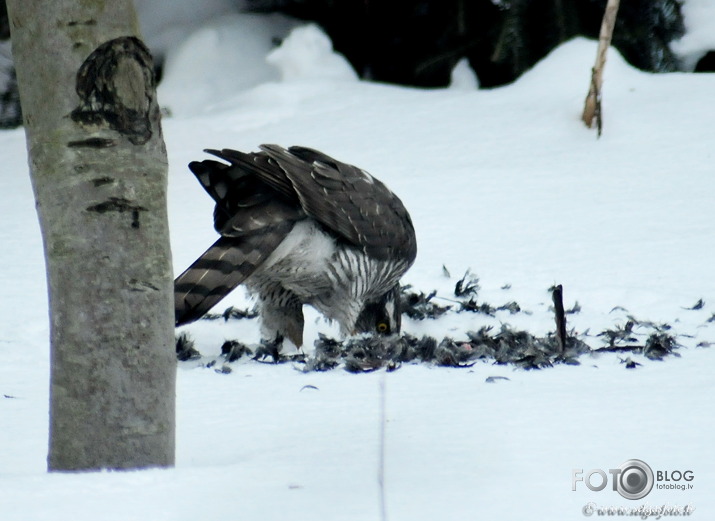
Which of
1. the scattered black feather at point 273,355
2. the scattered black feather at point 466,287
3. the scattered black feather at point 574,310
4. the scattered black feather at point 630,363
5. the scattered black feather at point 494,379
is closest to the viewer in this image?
the scattered black feather at point 494,379

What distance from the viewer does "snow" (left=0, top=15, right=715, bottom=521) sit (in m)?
2.04

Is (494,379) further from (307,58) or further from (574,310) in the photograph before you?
(307,58)

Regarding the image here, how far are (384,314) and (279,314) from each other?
50 centimetres

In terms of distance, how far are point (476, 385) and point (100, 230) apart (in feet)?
5.31

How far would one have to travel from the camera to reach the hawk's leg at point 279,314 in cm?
464

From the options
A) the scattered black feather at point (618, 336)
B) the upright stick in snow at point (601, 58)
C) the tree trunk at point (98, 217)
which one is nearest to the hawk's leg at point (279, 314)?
the scattered black feather at point (618, 336)

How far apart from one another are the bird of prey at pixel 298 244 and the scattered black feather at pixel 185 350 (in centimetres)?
39

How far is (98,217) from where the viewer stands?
2.13 metres

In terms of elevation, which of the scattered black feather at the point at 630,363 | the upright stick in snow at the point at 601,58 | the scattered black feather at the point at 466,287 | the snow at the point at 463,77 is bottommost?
the scattered black feather at the point at 630,363

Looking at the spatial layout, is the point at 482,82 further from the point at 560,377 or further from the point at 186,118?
the point at 560,377

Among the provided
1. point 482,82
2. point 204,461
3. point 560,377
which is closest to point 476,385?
point 560,377

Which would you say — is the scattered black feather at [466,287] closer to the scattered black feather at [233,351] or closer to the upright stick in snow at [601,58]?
the scattered black feather at [233,351]

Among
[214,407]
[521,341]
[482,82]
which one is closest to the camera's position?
[214,407]

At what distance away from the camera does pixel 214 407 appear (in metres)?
3.17
